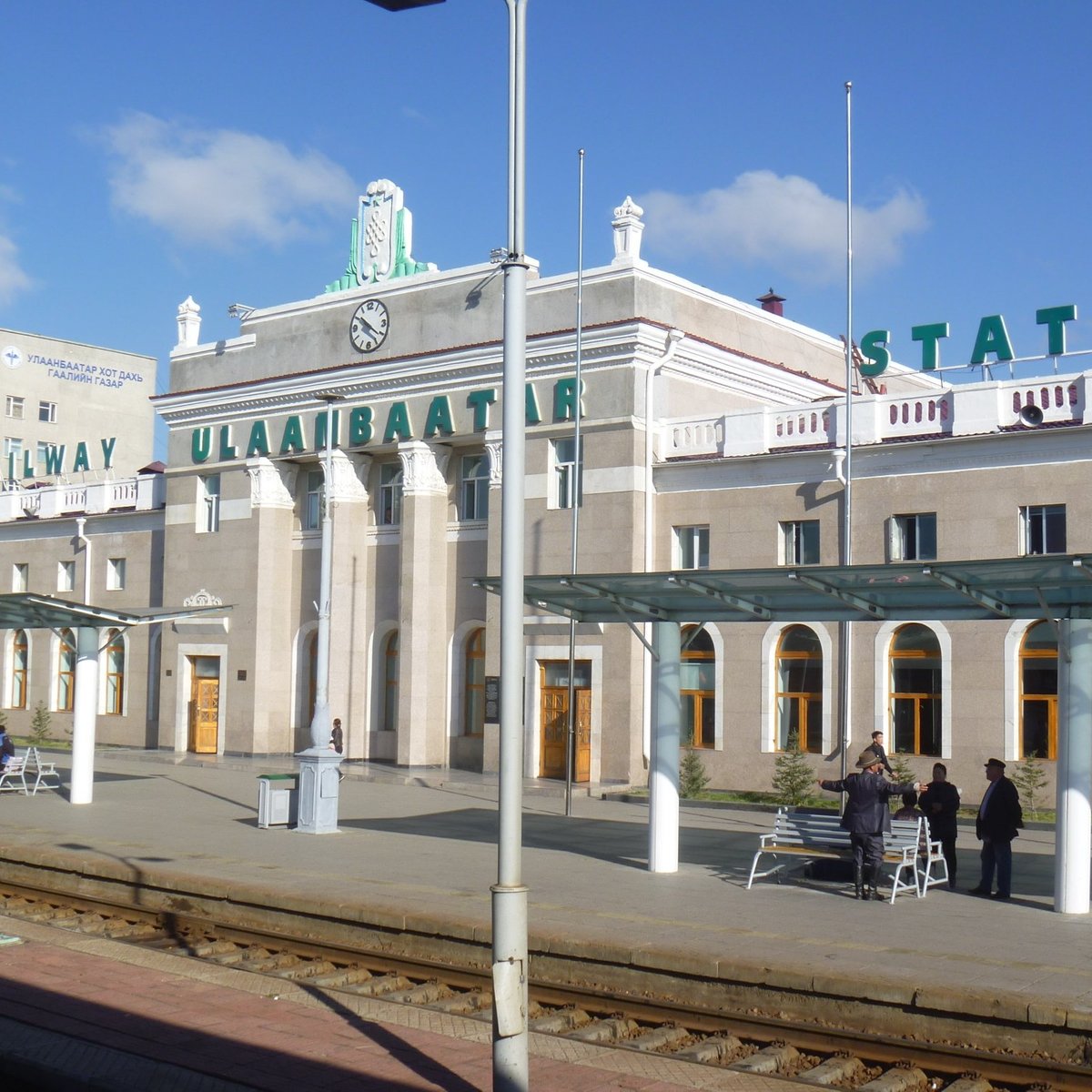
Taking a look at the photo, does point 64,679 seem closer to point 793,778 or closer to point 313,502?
point 313,502

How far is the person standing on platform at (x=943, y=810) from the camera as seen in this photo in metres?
17.2

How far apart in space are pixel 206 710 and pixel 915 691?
20766mm

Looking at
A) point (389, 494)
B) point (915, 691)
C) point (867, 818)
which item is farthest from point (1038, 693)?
point (389, 494)

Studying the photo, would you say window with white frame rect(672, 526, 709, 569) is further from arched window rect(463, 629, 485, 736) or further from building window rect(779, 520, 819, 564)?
arched window rect(463, 629, 485, 736)

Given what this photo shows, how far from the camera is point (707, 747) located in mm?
30453

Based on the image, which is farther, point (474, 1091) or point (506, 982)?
point (474, 1091)

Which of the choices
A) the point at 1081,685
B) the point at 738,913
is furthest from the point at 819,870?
the point at 1081,685

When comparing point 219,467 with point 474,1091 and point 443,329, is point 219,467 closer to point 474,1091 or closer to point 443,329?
point 443,329

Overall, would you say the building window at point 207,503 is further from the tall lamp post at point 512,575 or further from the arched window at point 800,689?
the tall lamp post at point 512,575

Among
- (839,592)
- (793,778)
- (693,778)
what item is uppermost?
(839,592)

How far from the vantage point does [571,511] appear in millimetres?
32031

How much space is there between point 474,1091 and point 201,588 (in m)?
32.2

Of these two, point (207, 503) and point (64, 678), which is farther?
point (64, 678)

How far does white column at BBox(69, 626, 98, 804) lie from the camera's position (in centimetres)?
2448
